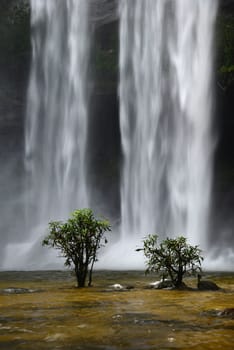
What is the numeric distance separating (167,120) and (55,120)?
12.1m

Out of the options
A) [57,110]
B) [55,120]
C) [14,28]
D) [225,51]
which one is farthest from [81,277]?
[14,28]

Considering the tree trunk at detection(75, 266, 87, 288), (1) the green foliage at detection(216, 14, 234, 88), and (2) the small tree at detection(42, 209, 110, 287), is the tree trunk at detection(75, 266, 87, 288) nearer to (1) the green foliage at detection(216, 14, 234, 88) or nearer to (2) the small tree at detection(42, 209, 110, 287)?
(2) the small tree at detection(42, 209, 110, 287)

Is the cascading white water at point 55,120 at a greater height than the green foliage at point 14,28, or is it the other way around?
the green foliage at point 14,28

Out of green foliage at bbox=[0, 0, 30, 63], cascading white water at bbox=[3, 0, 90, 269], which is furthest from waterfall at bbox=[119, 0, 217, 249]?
green foliage at bbox=[0, 0, 30, 63]

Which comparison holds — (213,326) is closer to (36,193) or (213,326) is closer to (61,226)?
(61,226)

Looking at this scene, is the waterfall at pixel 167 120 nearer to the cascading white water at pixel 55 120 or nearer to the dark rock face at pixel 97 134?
the dark rock face at pixel 97 134

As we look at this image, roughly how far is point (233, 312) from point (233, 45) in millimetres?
36680

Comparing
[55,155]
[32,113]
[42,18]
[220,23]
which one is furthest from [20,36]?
[220,23]

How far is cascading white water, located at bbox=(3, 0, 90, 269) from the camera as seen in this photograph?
4338cm

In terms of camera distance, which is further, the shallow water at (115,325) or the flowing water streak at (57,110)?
the flowing water streak at (57,110)

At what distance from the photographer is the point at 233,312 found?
6707 mm

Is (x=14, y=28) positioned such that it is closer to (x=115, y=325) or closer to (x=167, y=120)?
(x=167, y=120)

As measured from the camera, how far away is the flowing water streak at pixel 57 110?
4347 centimetres

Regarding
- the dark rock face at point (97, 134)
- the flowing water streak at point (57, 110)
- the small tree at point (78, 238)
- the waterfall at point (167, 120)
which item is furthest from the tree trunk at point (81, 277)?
the flowing water streak at point (57, 110)
